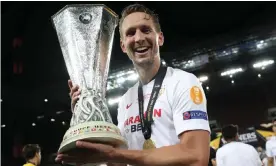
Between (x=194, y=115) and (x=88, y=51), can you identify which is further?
(x=88, y=51)

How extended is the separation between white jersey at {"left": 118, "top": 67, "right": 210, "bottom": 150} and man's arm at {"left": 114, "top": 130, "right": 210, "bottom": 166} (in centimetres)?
9

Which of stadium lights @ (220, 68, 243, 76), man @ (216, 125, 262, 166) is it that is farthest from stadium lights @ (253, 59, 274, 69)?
man @ (216, 125, 262, 166)

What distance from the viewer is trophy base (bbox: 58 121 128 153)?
3.18 ft

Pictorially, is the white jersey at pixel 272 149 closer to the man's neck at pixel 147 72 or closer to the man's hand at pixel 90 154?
the man's neck at pixel 147 72

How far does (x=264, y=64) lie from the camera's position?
13250 millimetres

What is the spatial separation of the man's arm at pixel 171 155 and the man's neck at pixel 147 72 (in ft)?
1.45

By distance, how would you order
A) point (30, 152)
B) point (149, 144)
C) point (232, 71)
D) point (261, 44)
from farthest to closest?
point (232, 71) < point (261, 44) < point (30, 152) < point (149, 144)

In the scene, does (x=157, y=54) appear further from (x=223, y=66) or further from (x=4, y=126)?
(x=4, y=126)

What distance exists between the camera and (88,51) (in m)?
1.30

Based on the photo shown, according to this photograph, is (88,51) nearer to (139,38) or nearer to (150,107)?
(139,38)

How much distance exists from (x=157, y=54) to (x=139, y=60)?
11 cm

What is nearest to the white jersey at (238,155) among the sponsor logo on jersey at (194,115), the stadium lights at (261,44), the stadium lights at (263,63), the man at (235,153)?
the man at (235,153)

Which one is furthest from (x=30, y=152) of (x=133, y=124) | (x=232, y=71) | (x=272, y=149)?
(x=232, y=71)

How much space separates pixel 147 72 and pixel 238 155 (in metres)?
2.46
